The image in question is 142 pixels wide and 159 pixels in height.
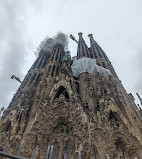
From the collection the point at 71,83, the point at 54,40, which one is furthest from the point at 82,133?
the point at 54,40

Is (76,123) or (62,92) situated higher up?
(62,92)

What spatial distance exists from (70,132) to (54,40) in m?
19.9

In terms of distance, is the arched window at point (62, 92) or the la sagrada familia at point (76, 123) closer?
the la sagrada familia at point (76, 123)

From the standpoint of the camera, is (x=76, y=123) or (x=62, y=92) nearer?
(x=76, y=123)

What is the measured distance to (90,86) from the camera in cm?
1202

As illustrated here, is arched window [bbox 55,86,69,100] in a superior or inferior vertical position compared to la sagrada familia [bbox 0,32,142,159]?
superior

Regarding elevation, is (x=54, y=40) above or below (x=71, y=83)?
above

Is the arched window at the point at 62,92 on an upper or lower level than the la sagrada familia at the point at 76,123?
upper

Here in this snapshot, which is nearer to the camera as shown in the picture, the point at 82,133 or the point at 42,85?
the point at 82,133

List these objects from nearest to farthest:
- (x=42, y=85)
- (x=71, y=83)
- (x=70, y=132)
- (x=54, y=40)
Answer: (x=70, y=132), (x=71, y=83), (x=42, y=85), (x=54, y=40)

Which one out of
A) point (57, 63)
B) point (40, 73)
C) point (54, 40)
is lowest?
point (40, 73)

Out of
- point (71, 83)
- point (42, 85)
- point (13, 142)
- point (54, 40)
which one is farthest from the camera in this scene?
point (54, 40)

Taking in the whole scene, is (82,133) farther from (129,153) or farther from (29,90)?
(29,90)

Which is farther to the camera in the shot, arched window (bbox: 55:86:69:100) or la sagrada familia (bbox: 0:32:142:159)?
arched window (bbox: 55:86:69:100)
